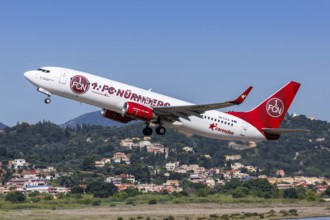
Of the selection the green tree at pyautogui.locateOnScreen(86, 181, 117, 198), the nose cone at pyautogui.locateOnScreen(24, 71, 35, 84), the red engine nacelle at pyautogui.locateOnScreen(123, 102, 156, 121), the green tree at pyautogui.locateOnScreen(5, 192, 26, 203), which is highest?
the nose cone at pyautogui.locateOnScreen(24, 71, 35, 84)

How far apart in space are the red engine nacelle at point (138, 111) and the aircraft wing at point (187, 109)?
2.33ft

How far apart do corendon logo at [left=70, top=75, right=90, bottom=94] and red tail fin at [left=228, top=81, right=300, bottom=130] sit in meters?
16.1

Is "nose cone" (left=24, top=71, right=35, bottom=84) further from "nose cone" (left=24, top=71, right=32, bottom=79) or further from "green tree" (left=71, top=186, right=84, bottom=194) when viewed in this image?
"green tree" (left=71, top=186, right=84, bottom=194)

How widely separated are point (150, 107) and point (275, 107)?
15.5m

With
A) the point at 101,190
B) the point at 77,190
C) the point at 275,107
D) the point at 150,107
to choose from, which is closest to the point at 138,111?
the point at 150,107

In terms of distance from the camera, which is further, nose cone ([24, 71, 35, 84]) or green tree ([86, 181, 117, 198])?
green tree ([86, 181, 117, 198])

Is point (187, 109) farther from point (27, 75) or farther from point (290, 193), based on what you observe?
point (290, 193)

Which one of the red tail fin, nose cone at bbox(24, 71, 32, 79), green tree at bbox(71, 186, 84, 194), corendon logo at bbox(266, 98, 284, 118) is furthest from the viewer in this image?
green tree at bbox(71, 186, 84, 194)

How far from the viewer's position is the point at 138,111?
242 feet

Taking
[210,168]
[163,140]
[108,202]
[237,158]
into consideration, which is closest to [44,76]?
[237,158]

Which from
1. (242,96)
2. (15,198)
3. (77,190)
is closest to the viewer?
(242,96)

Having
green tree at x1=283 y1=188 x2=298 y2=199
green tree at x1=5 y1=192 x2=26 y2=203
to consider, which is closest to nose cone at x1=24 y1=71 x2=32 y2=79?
green tree at x1=5 y1=192 x2=26 y2=203

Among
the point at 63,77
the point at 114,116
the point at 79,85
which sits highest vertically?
the point at 63,77

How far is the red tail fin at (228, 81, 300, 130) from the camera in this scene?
8194 centimetres
